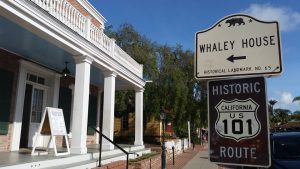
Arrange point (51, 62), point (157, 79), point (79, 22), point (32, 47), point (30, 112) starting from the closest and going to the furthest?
point (79, 22) < point (32, 47) < point (30, 112) < point (51, 62) < point (157, 79)

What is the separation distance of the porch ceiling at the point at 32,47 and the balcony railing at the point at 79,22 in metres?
0.94

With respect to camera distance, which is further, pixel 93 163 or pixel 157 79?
pixel 157 79

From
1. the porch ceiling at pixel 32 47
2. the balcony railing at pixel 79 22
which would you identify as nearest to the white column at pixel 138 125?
the balcony railing at pixel 79 22

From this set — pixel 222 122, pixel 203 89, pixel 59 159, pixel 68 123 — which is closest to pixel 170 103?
pixel 203 89

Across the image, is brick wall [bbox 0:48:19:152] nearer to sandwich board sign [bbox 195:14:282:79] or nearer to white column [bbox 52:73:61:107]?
white column [bbox 52:73:61:107]

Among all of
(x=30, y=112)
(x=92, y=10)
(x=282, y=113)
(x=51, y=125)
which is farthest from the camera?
(x=282, y=113)

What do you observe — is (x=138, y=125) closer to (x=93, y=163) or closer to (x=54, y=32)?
(x=93, y=163)

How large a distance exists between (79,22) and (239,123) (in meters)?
8.34

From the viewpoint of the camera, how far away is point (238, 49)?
308cm

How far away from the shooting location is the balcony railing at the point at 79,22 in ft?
28.9

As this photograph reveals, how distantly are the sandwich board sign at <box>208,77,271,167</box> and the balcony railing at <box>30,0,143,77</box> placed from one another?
6155 mm

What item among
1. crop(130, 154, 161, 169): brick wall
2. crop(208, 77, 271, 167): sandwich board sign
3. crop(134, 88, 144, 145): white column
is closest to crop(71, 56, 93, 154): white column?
crop(130, 154, 161, 169): brick wall

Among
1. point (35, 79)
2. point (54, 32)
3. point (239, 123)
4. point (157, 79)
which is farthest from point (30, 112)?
point (157, 79)

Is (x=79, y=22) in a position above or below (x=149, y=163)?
above
